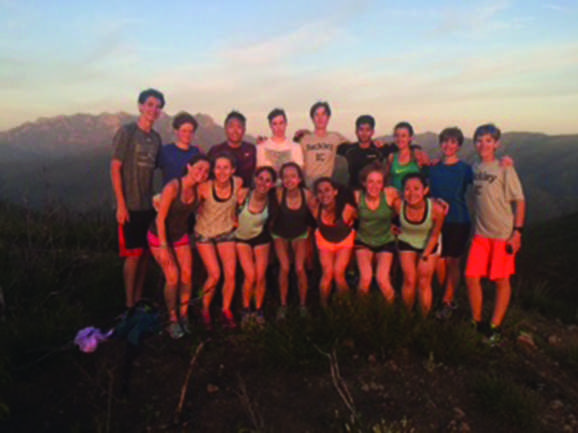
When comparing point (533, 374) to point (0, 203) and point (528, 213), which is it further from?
point (528, 213)

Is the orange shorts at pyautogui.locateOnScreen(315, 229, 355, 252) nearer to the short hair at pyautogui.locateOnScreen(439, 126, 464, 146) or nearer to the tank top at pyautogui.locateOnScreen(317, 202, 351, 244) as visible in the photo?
the tank top at pyautogui.locateOnScreen(317, 202, 351, 244)

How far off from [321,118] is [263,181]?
1498 millimetres

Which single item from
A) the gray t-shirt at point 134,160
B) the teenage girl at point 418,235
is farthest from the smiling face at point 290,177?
the gray t-shirt at point 134,160

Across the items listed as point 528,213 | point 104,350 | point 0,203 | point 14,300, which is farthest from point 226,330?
point 528,213

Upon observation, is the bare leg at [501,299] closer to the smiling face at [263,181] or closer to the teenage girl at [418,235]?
the teenage girl at [418,235]

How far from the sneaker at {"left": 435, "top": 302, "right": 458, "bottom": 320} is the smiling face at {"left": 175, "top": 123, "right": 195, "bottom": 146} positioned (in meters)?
3.64

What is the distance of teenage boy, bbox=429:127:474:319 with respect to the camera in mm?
5027

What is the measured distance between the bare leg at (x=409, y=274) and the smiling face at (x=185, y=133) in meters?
2.82

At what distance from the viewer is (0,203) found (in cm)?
1170

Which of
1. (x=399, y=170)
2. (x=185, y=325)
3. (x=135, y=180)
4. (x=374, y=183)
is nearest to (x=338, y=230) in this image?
(x=374, y=183)

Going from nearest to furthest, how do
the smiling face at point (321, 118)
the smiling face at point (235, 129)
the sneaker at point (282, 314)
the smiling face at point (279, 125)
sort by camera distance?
the sneaker at point (282, 314), the smiling face at point (235, 129), the smiling face at point (279, 125), the smiling face at point (321, 118)

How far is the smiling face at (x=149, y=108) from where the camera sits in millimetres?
5008

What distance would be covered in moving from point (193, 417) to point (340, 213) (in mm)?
2560

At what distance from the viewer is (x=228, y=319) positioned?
494 centimetres
